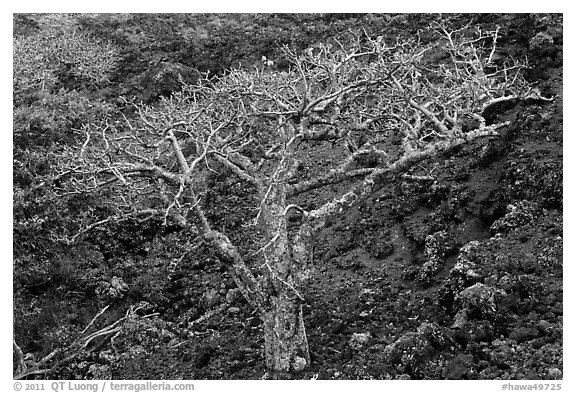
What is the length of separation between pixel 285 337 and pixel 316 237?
4.24m

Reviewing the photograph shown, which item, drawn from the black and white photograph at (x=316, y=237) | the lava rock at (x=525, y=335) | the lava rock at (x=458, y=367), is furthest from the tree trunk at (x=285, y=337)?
the lava rock at (x=525, y=335)

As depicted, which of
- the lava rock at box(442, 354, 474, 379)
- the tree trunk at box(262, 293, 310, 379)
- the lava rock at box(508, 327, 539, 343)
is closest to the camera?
the lava rock at box(442, 354, 474, 379)

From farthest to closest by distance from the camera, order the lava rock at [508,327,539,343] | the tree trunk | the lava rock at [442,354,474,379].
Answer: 1. the tree trunk
2. the lava rock at [508,327,539,343]
3. the lava rock at [442,354,474,379]

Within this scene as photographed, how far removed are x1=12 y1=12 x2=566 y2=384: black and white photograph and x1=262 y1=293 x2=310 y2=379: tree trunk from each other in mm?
23

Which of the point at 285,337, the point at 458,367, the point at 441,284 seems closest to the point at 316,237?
the point at 441,284

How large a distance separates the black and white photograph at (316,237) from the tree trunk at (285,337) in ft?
0.07

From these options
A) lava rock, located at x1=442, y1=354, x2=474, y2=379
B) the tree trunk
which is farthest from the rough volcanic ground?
the tree trunk

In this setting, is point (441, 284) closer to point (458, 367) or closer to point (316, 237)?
point (458, 367)

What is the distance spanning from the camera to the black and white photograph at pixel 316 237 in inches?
325

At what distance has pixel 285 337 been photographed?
827cm

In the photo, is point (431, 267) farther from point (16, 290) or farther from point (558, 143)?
point (16, 290)

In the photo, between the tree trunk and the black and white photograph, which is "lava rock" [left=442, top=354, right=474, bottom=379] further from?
the tree trunk

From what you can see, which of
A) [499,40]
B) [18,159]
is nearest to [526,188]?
[499,40]

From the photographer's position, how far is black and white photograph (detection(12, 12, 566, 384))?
8250 millimetres
